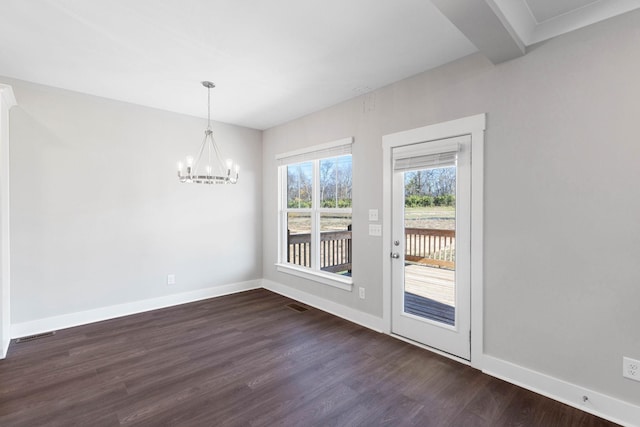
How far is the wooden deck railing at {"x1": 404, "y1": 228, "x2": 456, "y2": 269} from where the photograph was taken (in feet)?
9.09

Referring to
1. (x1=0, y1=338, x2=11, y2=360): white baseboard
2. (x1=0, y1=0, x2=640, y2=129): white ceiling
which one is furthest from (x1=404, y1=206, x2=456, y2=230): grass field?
(x1=0, y1=338, x2=11, y2=360): white baseboard

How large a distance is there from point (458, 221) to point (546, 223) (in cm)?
65

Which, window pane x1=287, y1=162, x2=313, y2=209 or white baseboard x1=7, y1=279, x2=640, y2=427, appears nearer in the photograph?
white baseboard x1=7, y1=279, x2=640, y2=427

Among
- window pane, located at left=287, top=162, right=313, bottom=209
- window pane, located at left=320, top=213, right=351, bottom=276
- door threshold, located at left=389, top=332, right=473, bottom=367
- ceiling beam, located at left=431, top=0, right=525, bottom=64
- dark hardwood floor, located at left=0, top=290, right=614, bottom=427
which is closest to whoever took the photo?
ceiling beam, located at left=431, top=0, right=525, bottom=64

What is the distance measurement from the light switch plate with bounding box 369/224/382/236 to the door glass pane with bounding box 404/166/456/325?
1.08 feet

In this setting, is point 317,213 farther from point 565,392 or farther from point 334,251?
point 565,392

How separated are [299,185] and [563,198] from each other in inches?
128

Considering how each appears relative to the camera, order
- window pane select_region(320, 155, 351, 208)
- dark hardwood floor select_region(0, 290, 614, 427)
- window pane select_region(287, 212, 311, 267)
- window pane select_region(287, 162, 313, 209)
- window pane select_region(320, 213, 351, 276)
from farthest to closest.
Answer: window pane select_region(287, 212, 311, 267)
window pane select_region(287, 162, 313, 209)
window pane select_region(320, 213, 351, 276)
window pane select_region(320, 155, 351, 208)
dark hardwood floor select_region(0, 290, 614, 427)

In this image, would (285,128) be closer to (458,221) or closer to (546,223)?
(458,221)

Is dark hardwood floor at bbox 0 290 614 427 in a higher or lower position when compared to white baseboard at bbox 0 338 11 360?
lower

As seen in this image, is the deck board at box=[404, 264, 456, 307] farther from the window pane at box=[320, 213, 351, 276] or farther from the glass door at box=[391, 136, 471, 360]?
the window pane at box=[320, 213, 351, 276]

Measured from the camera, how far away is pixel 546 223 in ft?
7.24

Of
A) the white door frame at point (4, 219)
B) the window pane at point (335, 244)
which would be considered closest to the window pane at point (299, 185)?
the window pane at point (335, 244)

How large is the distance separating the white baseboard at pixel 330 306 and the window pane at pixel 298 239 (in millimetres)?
448
